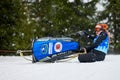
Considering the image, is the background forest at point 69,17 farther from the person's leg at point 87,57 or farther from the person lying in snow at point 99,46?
the person's leg at point 87,57

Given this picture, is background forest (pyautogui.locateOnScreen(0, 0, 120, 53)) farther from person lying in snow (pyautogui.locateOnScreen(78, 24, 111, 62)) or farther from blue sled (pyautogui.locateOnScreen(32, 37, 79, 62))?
person lying in snow (pyautogui.locateOnScreen(78, 24, 111, 62))

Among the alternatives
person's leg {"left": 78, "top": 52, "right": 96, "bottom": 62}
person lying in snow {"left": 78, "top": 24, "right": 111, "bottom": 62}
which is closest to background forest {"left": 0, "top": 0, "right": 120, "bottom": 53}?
person lying in snow {"left": 78, "top": 24, "right": 111, "bottom": 62}

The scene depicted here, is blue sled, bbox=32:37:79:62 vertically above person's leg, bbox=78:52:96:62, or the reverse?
blue sled, bbox=32:37:79:62

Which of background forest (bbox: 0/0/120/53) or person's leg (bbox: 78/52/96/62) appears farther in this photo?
background forest (bbox: 0/0/120/53)

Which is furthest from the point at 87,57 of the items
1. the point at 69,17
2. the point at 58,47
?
the point at 69,17

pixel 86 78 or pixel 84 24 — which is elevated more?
A: pixel 86 78

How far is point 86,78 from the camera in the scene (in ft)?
22.3

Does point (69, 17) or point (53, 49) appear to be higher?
point (53, 49)

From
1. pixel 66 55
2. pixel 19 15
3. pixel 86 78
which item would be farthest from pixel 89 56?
pixel 19 15

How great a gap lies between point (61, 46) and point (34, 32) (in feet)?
70.4

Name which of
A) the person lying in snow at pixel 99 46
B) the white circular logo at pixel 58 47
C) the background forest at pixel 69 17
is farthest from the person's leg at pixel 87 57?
the background forest at pixel 69 17

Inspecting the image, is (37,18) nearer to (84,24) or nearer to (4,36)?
(84,24)

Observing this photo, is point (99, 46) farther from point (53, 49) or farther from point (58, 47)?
point (53, 49)

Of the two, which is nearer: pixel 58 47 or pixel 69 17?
pixel 58 47
